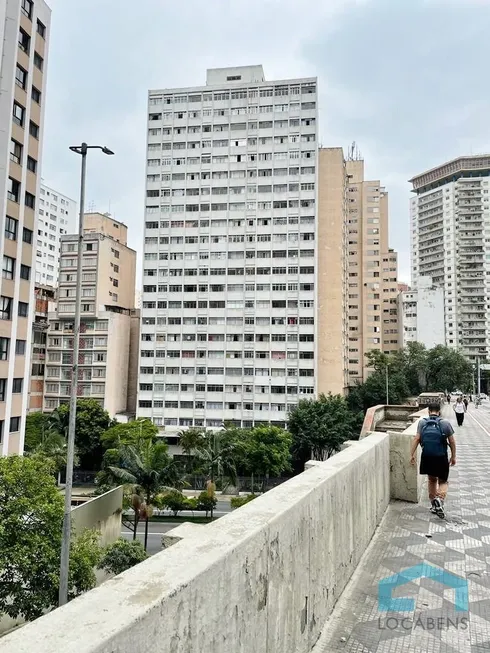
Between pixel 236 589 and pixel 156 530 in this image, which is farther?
pixel 156 530

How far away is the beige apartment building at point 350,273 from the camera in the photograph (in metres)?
54.1

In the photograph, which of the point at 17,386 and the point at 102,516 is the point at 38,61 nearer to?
the point at 17,386

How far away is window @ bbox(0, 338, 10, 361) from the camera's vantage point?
24.6 metres

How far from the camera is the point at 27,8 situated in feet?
88.5

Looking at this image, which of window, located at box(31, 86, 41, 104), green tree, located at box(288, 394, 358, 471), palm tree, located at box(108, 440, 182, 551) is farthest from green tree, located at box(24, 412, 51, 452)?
window, located at box(31, 86, 41, 104)

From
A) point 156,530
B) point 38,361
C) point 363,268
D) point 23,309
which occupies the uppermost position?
point 363,268

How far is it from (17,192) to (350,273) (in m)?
56.9

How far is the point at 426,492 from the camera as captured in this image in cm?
676

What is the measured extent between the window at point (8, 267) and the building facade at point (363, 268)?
5160 cm

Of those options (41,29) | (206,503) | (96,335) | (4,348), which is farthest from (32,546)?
(96,335)

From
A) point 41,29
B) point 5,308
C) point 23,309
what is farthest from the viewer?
point 41,29

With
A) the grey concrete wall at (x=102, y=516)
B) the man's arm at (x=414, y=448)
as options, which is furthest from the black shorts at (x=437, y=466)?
the grey concrete wall at (x=102, y=516)

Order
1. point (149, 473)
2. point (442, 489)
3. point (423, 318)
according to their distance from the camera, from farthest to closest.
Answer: point (423, 318) < point (149, 473) < point (442, 489)

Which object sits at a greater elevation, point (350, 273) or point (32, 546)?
point (350, 273)
